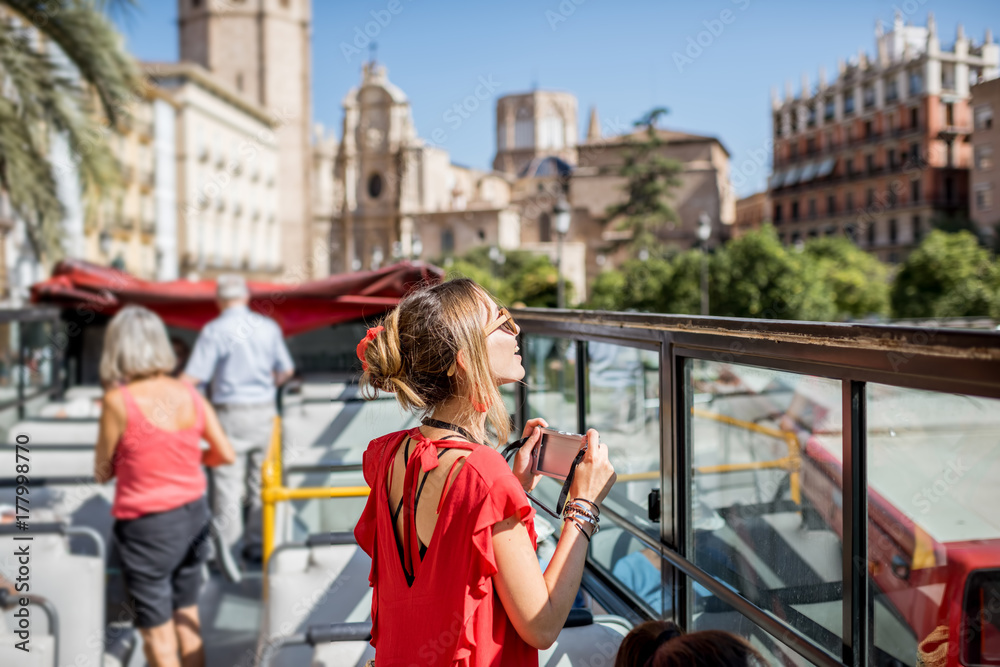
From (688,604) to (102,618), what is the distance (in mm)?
2415

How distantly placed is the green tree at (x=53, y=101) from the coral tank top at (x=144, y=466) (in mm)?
4875

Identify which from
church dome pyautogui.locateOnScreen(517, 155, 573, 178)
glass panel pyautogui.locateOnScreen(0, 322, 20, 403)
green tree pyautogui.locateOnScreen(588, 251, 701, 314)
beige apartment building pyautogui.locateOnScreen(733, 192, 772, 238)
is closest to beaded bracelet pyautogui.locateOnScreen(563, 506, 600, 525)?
glass panel pyautogui.locateOnScreen(0, 322, 20, 403)

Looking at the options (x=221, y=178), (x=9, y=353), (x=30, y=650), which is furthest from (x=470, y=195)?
(x=30, y=650)

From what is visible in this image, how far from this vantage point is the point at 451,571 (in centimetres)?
132

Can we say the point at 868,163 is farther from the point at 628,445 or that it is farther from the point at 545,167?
the point at 628,445

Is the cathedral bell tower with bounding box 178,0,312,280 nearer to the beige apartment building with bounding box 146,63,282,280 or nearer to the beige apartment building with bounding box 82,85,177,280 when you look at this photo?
the beige apartment building with bounding box 146,63,282,280

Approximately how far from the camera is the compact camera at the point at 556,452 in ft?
4.60

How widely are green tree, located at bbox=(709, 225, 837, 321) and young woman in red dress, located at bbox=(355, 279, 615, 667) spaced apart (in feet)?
68.7

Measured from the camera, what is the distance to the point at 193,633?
10.8 feet

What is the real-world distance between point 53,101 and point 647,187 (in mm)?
43441

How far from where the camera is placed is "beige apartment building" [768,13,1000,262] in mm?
44188

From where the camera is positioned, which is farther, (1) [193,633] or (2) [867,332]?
(1) [193,633]

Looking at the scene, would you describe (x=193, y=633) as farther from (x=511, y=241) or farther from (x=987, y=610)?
(x=511, y=241)

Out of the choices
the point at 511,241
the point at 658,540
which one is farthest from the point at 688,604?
the point at 511,241
